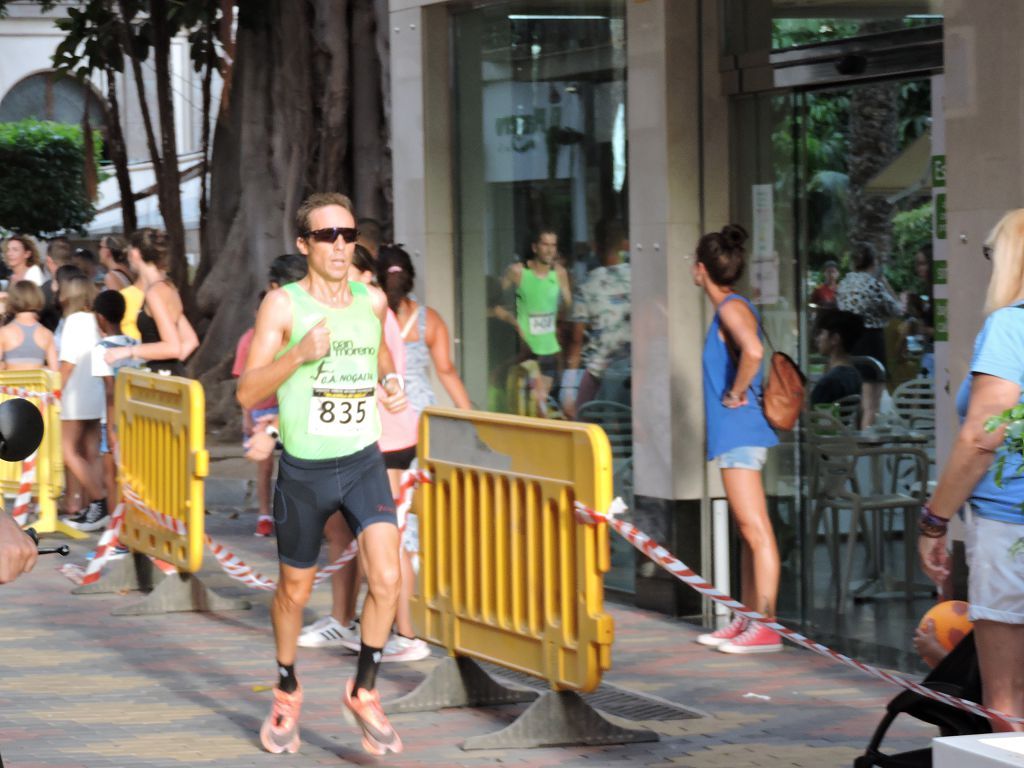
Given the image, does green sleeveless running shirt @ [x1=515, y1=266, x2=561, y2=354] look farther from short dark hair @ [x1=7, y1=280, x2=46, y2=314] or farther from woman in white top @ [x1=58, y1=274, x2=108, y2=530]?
short dark hair @ [x1=7, y1=280, x2=46, y2=314]

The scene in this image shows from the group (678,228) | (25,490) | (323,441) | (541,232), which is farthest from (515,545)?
(25,490)

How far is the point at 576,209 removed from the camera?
1096 centimetres

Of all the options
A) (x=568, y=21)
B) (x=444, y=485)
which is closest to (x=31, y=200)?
(x=568, y=21)

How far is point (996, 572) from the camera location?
5230 mm

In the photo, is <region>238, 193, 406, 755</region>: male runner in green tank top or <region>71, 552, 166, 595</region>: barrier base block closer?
<region>238, 193, 406, 755</region>: male runner in green tank top

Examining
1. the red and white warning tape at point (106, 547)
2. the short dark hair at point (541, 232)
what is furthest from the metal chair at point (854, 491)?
the red and white warning tape at point (106, 547)

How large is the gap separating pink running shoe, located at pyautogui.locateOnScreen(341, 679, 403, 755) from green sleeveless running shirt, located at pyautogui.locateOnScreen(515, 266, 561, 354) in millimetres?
4746

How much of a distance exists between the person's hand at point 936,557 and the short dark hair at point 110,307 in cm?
831

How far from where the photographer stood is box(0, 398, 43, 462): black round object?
3676 mm

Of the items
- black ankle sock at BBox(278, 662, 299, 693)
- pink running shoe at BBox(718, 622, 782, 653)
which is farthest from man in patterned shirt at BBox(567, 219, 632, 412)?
black ankle sock at BBox(278, 662, 299, 693)

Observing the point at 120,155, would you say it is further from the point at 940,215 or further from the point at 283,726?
the point at 283,726

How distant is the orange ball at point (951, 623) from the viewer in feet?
18.2

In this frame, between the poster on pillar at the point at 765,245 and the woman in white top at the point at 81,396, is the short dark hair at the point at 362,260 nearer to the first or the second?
the poster on pillar at the point at 765,245

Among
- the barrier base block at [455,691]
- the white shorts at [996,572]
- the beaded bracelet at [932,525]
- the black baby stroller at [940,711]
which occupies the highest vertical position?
the beaded bracelet at [932,525]
